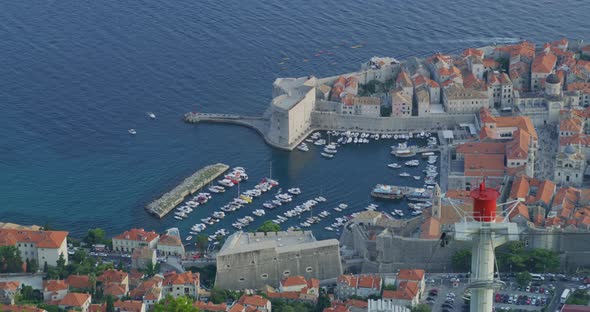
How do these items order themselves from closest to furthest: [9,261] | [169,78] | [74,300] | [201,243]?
[74,300]
[9,261]
[201,243]
[169,78]

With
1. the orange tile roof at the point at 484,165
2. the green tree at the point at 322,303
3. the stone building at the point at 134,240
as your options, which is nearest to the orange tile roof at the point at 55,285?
the stone building at the point at 134,240

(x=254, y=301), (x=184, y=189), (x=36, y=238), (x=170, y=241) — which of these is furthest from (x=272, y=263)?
(x=184, y=189)

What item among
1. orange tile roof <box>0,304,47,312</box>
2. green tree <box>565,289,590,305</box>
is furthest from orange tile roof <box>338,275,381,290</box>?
orange tile roof <box>0,304,47,312</box>

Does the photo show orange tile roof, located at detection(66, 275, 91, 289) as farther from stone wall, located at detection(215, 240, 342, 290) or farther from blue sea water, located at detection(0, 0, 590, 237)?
blue sea water, located at detection(0, 0, 590, 237)

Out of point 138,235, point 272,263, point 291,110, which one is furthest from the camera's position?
point 291,110

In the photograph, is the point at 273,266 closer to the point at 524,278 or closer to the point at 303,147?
the point at 524,278

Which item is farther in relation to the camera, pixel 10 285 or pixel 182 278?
pixel 182 278

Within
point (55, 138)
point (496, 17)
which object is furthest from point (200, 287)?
point (496, 17)
